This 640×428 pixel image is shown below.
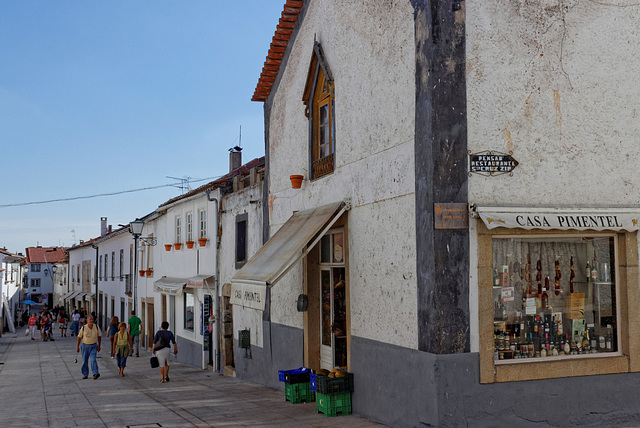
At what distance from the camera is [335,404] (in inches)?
388

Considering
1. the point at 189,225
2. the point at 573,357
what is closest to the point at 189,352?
the point at 189,225

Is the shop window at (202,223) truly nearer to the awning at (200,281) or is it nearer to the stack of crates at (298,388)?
the awning at (200,281)

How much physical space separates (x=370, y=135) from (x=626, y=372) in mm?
4816

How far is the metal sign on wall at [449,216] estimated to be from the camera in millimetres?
7824

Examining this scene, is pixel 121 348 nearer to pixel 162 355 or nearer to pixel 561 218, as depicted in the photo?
pixel 162 355

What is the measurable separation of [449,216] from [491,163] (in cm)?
88

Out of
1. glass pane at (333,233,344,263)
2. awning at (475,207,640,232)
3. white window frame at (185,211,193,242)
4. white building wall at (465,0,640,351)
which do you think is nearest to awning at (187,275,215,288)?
white window frame at (185,211,193,242)

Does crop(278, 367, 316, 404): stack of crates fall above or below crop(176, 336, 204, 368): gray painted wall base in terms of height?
above

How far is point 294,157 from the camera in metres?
13.1

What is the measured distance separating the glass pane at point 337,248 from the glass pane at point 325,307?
585 millimetres

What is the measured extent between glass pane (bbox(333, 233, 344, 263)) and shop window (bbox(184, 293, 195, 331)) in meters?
11.0

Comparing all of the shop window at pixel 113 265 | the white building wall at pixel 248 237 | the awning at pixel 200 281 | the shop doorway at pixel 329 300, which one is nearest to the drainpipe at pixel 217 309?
the white building wall at pixel 248 237

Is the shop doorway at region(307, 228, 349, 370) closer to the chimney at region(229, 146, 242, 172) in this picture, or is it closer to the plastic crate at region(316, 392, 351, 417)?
the plastic crate at region(316, 392, 351, 417)

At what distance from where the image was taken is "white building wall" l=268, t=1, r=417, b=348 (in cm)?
856
